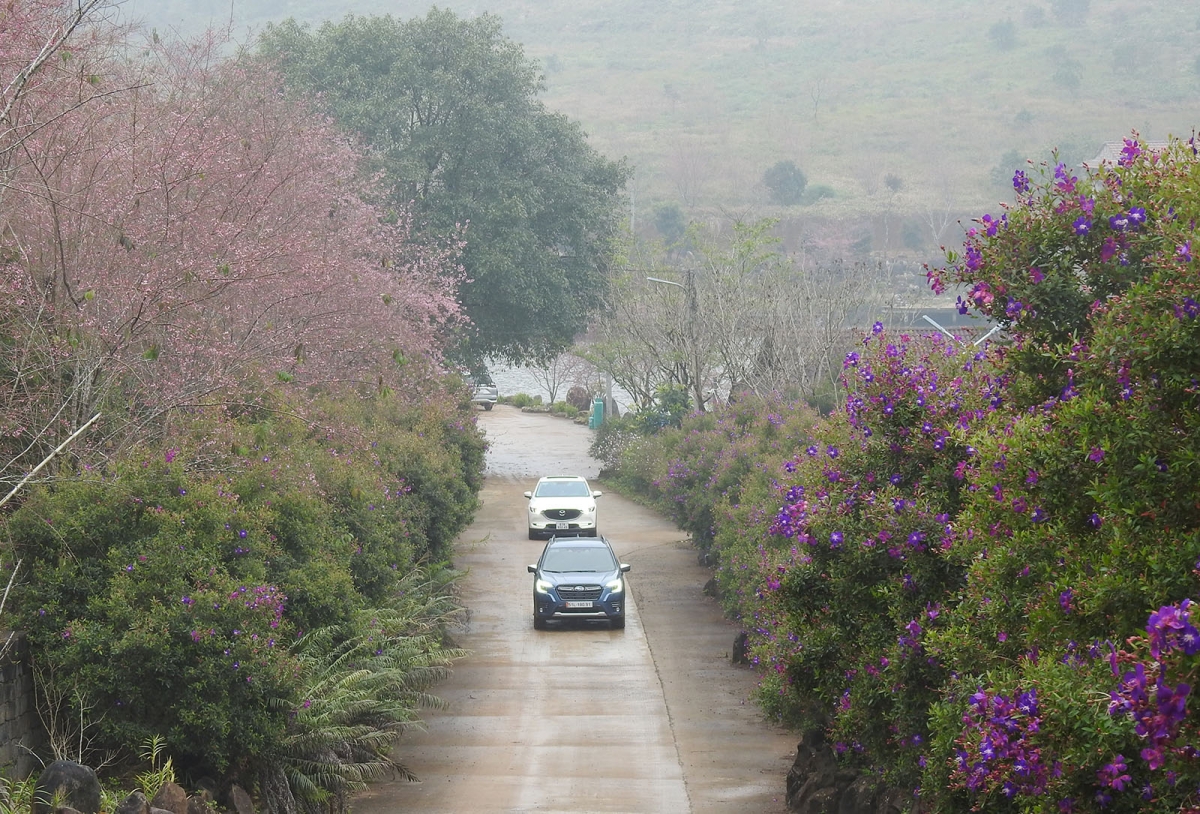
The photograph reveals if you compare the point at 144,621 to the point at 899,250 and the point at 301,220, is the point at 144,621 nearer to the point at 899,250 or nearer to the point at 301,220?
the point at 301,220

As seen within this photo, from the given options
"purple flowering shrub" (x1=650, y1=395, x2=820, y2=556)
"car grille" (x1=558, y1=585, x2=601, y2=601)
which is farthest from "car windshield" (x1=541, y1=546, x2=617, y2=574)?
"purple flowering shrub" (x1=650, y1=395, x2=820, y2=556)

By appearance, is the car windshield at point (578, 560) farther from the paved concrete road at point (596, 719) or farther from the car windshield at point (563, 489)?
the car windshield at point (563, 489)

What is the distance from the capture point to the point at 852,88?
141 m

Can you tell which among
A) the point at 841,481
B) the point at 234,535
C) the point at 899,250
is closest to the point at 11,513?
the point at 234,535

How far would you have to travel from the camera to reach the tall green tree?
40500 millimetres

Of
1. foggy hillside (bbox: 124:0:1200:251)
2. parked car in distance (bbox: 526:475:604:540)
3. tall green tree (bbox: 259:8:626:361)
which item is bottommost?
parked car in distance (bbox: 526:475:604:540)

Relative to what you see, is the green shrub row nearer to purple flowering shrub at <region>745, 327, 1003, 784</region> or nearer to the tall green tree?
purple flowering shrub at <region>745, 327, 1003, 784</region>

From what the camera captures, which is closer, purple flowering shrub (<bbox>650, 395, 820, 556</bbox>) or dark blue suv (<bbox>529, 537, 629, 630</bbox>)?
dark blue suv (<bbox>529, 537, 629, 630</bbox>)

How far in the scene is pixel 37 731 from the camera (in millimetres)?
10367

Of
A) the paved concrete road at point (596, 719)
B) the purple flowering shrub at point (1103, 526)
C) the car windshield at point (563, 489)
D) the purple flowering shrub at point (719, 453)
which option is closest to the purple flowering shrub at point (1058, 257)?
the purple flowering shrub at point (1103, 526)

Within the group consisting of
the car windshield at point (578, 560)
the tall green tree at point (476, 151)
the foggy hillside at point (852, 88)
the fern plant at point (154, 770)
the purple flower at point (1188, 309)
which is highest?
the foggy hillside at point (852, 88)

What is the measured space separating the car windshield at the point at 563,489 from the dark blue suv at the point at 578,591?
8.84m

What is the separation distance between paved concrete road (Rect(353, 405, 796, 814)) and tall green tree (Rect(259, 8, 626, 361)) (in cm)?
1508

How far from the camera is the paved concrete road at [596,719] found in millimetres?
13609
